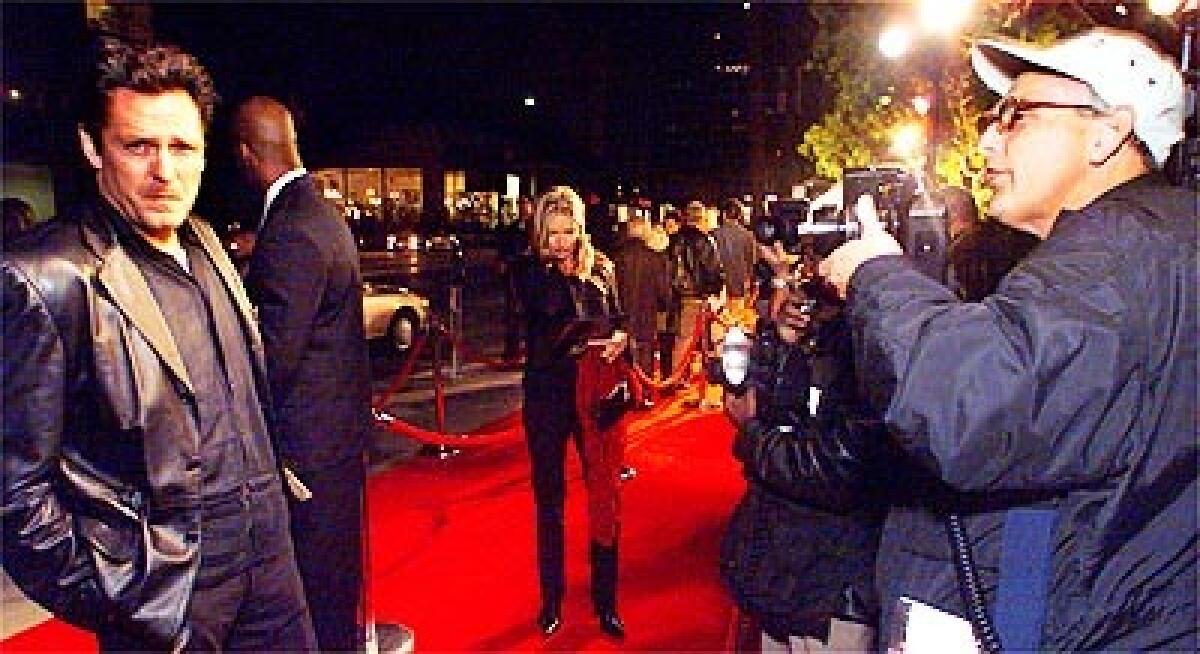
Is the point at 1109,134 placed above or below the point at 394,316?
above

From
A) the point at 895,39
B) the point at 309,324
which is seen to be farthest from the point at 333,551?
the point at 895,39

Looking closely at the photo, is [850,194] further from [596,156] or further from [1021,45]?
[596,156]

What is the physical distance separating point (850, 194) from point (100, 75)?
1932 millimetres

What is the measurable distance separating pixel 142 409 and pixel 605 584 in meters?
2.56

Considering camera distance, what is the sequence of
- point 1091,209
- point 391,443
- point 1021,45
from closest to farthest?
point 1091,209 < point 1021,45 < point 391,443

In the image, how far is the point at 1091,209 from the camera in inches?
64.4

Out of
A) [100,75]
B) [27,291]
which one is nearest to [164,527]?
[27,291]

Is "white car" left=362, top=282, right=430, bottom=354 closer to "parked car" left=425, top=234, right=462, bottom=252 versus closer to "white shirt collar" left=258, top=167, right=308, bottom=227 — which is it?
"white shirt collar" left=258, top=167, right=308, bottom=227

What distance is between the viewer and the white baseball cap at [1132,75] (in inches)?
70.0

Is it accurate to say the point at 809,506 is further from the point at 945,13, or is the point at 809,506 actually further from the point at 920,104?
the point at 920,104

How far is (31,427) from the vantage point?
84.1 inches

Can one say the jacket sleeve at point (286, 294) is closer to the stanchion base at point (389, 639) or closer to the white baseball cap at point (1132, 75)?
the stanchion base at point (389, 639)

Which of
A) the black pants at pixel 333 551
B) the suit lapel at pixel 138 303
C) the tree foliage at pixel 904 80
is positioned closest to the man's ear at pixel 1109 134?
the suit lapel at pixel 138 303

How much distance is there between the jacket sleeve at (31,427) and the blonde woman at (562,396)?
7.83ft
